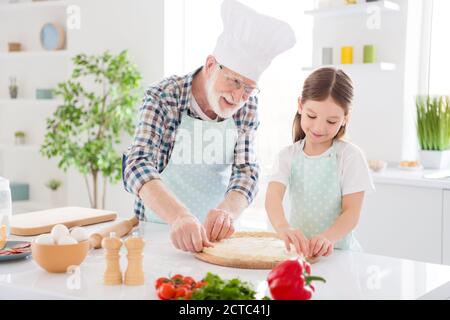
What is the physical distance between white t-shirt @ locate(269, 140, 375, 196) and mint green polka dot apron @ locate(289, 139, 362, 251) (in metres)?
0.02

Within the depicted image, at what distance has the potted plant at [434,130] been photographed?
338cm

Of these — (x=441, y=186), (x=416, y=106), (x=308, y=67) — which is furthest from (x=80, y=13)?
(x=441, y=186)

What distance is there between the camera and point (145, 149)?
201 cm

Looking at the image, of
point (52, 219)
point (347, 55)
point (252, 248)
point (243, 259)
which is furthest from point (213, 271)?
point (347, 55)

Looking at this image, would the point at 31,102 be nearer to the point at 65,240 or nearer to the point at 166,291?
the point at 65,240

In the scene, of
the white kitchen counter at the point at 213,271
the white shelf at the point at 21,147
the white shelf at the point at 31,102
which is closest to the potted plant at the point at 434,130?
the white kitchen counter at the point at 213,271

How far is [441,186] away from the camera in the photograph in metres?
2.87

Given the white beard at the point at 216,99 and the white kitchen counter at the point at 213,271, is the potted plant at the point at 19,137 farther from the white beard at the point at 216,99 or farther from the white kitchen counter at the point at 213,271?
the white kitchen counter at the point at 213,271

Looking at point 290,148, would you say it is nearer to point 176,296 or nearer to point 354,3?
point 176,296

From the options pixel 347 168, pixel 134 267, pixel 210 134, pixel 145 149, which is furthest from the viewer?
pixel 210 134

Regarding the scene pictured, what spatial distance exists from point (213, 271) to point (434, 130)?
2256 millimetres

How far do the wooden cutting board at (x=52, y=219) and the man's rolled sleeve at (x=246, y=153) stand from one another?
0.48 meters

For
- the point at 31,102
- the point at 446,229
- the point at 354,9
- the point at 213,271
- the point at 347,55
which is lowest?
the point at 446,229

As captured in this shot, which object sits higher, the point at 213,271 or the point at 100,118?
the point at 100,118
